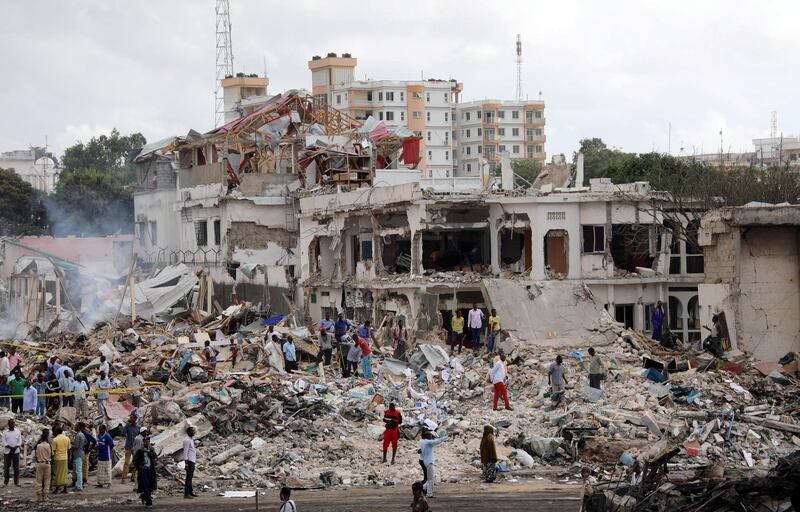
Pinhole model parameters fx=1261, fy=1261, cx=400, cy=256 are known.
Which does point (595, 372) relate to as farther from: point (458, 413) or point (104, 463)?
point (104, 463)


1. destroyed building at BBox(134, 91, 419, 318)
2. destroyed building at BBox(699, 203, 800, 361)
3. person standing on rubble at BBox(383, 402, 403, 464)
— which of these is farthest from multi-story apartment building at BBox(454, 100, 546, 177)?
person standing on rubble at BBox(383, 402, 403, 464)

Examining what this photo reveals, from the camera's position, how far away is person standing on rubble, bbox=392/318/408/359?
30.4 metres

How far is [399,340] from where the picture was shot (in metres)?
30.8

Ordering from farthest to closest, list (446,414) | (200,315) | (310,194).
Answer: (310,194) → (200,315) → (446,414)

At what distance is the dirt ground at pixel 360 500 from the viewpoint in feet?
58.1

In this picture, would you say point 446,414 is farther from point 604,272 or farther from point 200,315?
point 200,315

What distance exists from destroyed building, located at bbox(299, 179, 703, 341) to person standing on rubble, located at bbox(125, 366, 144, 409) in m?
9.75

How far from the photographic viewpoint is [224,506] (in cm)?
1800

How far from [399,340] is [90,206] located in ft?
172

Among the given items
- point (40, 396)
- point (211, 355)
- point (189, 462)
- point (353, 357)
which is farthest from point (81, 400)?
point (353, 357)

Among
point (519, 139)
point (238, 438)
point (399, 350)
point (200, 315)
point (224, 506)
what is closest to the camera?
point (224, 506)

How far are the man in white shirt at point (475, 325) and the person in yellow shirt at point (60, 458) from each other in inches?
492

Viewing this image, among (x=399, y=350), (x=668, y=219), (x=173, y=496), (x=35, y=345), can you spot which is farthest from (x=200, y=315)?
(x=173, y=496)

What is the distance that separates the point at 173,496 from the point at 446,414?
258 inches
